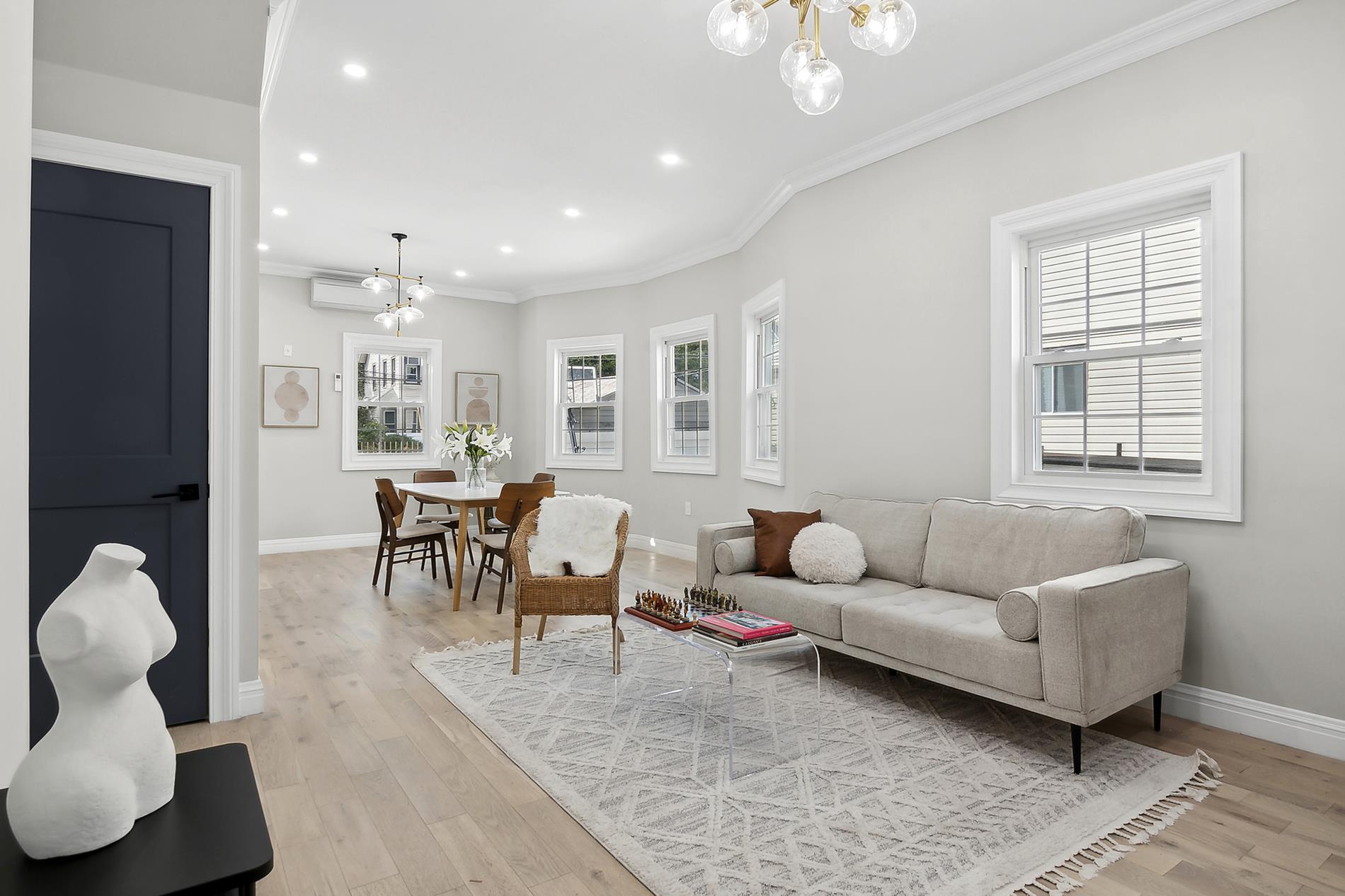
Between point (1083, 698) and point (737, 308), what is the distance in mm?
4194

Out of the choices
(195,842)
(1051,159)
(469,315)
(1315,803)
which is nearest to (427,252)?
(469,315)

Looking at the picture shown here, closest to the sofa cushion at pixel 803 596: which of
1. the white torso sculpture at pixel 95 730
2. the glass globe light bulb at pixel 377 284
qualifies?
the white torso sculpture at pixel 95 730

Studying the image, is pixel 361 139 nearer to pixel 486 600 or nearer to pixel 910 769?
pixel 486 600

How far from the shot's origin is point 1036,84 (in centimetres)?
333

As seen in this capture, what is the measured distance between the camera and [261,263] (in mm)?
6848

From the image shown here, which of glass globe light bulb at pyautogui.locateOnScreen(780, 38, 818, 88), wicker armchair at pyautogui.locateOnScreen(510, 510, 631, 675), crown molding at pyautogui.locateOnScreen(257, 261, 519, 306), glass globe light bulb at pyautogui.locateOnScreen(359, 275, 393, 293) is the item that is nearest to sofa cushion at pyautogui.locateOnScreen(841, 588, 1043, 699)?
wicker armchair at pyautogui.locateOnScreen(510, 510, 631, 675)

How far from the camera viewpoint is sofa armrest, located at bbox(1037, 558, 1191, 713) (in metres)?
2.35

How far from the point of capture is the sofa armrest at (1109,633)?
2.35 m

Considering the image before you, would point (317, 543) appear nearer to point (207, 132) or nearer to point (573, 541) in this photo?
point (573, 541)

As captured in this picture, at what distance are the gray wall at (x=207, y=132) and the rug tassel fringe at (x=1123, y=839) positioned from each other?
2.92 metres

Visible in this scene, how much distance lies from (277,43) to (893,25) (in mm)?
2765

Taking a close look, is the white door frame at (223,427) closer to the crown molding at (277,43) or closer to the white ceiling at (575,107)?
the crown molding at (277,43)

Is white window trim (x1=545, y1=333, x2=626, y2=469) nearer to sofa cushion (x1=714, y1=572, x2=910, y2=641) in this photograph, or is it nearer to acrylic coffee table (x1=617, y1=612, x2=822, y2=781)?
sofa cushion (x1=714, y1=572, x2=910, y2=641)

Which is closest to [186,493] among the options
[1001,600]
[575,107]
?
[575,107]
